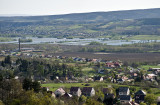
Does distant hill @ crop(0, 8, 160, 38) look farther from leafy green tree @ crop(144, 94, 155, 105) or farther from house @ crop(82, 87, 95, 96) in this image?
leafy green tree @ crop(144, 94, 155, 105)

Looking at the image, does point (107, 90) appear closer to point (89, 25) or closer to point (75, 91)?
point (75, 91)

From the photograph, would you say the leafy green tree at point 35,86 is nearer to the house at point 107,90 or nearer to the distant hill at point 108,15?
the house at point 107,90

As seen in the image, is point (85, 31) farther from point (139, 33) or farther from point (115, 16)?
point (115, 16)

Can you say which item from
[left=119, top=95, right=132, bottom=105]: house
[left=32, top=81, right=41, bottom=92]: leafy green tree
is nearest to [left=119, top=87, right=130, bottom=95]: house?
[left=119, top=95, right=132, bottom=105]: house

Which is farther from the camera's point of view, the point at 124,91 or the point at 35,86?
the point at 124,91

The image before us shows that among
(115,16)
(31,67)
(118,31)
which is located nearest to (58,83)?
(31,67)

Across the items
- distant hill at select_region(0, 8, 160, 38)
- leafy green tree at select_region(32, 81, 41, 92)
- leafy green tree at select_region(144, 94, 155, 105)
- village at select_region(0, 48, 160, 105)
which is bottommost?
distant hill at select_region(0, 8, 160, 38)

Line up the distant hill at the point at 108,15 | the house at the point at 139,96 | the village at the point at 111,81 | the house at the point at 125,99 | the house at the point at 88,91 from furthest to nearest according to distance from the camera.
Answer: the distant hill at the point at 108,15 < the house at the point at 88,91 < the house at the point at 139,96 < the village at the point at 111,81 < the house at the point at 125,99

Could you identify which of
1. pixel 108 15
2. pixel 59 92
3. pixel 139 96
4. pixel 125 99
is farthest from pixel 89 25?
pixel 125 99

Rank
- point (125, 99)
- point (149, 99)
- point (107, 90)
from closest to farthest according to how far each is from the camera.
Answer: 1. point (149, 99)
2. point (125, 99)
3. point (107, 90)

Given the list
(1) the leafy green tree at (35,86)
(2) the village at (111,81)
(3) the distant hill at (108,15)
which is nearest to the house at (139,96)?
(2) the village at (111,81)
